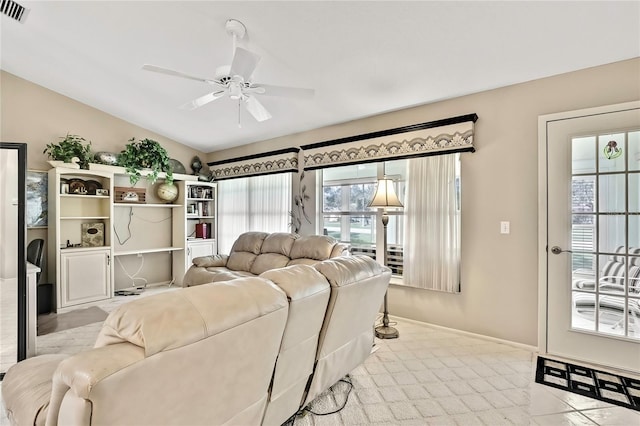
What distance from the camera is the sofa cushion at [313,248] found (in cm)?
362

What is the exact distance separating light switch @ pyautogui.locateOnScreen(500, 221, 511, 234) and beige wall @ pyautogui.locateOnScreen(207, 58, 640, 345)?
3cm

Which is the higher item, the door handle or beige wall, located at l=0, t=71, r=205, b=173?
beige wall, located at l=0, t=71, r=205, b=173

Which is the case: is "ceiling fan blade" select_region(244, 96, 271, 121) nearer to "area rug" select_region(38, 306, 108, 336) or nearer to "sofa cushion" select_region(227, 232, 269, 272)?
"sofa cushion" select_region(227, 232, 269, 272)

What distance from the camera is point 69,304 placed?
13.3ft

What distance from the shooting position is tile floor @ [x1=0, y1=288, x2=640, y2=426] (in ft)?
6.29

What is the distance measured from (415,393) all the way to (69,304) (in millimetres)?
4348

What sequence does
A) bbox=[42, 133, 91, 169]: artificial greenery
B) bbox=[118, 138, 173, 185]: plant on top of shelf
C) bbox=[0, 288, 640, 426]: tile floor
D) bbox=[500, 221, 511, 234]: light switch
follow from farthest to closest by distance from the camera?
bbox=[118, 138, 173, 185]: plant on top of shelf → bbox=[42, 133, 91, 169]: artificial greenery → bbox=[500, 221, 511, 234]: light switch → bbox=[0, 288, 640, 426]: tile floor

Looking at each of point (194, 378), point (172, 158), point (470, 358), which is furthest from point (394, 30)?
point (172, 158)

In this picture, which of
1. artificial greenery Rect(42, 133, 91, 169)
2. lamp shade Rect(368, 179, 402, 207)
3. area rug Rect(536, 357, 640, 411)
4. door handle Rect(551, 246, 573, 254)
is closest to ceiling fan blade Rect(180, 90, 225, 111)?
lamp shade Rect(368, 179, 402, 207)

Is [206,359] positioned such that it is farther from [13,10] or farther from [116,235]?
[116,235]

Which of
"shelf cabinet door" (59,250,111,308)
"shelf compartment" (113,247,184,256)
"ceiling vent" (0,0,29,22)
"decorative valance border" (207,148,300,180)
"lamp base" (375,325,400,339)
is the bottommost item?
"lamp base" (375,325,400,339)

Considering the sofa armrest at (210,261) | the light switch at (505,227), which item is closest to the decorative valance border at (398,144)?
the light switch at (505,227)

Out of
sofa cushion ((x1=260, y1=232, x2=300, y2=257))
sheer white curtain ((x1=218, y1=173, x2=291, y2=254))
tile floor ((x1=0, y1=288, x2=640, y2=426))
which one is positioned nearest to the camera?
tile floor ((x1=0, y1=288, x2=640, y2=426))

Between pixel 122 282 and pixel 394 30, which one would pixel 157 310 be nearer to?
pixel 394 30
